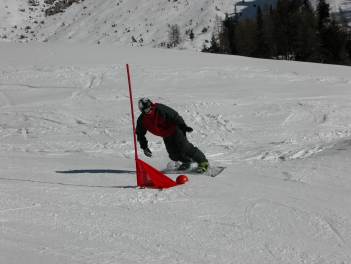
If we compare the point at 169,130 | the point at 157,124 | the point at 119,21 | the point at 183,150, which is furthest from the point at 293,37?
the point at 119,21

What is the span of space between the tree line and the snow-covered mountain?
2589cm

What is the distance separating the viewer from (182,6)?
111062mm

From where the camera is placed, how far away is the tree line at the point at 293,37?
5319 centimetres

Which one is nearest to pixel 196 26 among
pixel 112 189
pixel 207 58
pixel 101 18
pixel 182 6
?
pixel 182 6

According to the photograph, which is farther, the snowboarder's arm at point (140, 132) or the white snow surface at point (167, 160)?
the snowboarder's arm at point (140, 132)

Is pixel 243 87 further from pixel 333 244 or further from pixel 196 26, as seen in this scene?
pixel 196 26

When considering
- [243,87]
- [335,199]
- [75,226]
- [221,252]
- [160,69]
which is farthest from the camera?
[160,69]

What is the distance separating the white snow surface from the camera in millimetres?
3900

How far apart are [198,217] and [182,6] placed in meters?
110

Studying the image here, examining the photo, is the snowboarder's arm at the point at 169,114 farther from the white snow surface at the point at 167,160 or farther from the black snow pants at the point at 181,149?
the white snow surface at the point at 167,160

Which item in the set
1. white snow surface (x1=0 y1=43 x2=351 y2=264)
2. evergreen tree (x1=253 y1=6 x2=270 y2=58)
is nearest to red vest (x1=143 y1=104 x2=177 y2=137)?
white snow surface (x1=0 y1=43 x2=351 y2=264)

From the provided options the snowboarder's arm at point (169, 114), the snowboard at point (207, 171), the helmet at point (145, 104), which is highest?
the helmet at point (145, 104)

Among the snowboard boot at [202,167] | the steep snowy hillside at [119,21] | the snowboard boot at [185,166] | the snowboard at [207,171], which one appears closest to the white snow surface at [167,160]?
the snowboard at [207,171]

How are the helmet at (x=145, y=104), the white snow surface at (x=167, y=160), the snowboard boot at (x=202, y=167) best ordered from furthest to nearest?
1. the snowboard boot at (x=202, y=167)
2. the helmet at (x=145, y=104)
3. the white snow surface at (x=167, y=160)
